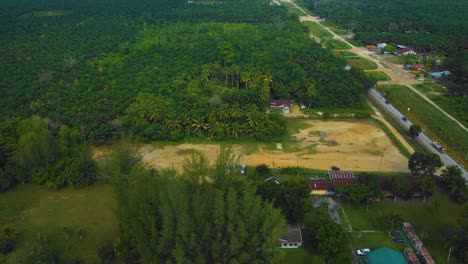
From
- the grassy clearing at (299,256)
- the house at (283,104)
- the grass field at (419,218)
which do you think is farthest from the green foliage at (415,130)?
the grassy clearing at (299,256)

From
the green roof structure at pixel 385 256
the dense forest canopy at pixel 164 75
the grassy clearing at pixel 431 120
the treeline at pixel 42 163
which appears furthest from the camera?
the dense forest canopy at pixel 164 75

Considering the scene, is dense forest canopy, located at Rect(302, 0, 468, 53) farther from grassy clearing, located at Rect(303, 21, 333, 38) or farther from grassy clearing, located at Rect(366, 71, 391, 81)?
grassy clearing, located at Rect(366, 71, 391, 81)

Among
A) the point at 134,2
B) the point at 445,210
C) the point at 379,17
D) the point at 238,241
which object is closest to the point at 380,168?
the point at 445,210

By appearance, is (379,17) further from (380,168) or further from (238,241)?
(238,241)

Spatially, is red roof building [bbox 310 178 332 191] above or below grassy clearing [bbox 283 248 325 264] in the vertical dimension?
above

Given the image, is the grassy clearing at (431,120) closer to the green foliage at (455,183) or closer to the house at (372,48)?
the green foliage at (455,183)

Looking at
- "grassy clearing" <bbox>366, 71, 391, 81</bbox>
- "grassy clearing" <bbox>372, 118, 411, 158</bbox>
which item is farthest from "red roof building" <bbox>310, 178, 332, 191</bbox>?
"grassy clearing" <bbox>366, 71, 391, 81</bbox>
